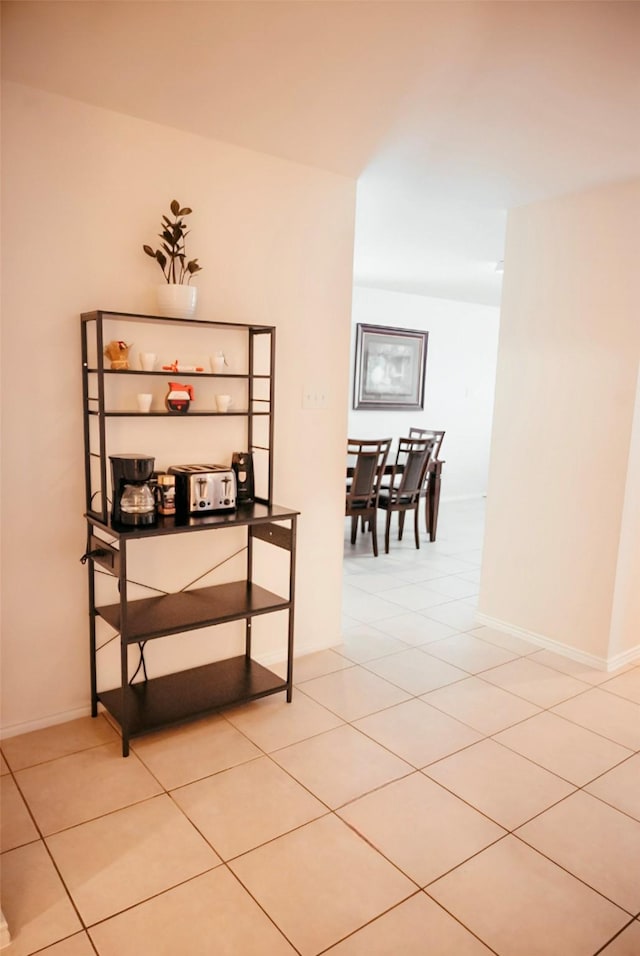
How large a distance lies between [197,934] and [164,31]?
2.42 metres

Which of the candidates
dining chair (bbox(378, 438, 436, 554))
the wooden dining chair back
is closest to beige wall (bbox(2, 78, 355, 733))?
dining chair (bbox(378, 438, 436, 554))

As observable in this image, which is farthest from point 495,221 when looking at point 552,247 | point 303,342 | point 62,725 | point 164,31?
point 62,725

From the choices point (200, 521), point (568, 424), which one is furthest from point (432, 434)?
point (200, 521)

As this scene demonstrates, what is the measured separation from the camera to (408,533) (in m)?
6.12

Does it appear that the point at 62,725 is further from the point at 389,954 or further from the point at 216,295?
the point at 216,295

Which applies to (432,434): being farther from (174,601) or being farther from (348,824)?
(348,824)

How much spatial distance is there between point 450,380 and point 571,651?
14.8 feet

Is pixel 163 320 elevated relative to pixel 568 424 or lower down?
elevated

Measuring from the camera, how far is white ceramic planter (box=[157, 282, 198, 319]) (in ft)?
7.88

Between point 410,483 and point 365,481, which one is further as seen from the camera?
point 410,483

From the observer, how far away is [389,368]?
6676 mm

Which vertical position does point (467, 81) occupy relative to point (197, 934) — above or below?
above

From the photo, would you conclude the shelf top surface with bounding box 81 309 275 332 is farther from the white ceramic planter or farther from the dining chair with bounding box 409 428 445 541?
the dining chair with bounding box 409 428 445 541

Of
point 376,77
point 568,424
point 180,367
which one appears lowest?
point 568,424
